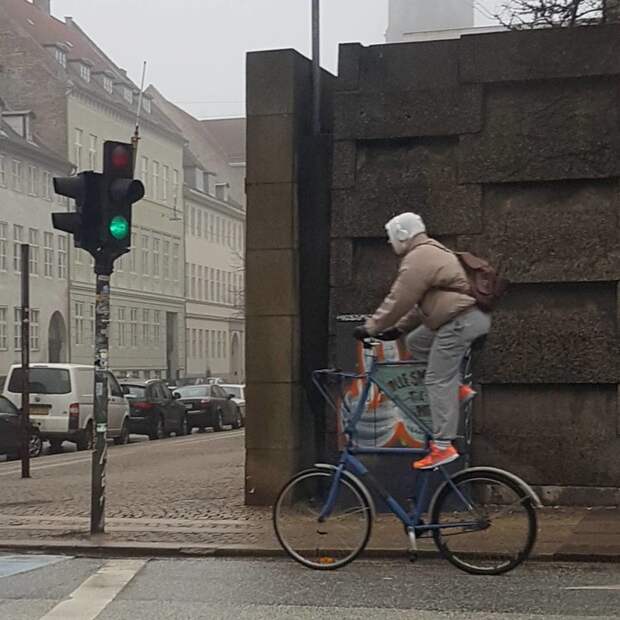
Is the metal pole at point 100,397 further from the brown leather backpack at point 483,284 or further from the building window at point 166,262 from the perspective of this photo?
the building window at point 166,262

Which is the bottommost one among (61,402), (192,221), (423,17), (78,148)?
(61,402)

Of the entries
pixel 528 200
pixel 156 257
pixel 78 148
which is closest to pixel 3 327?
pixel 78 148

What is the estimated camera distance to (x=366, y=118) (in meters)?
11.3

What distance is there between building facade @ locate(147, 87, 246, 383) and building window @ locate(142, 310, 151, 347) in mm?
6618

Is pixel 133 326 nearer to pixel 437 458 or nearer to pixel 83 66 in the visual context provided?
pixel 83 66

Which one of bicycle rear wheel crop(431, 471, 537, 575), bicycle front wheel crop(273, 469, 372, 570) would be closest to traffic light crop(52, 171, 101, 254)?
bicycle front wheel crop(273, 469, 372, 570)

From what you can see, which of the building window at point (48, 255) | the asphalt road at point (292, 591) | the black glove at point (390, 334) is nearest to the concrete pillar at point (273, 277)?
the asphalt road at point (292, 591)

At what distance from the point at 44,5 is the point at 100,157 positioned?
1167 centimetres

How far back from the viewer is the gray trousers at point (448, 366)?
7793 millimetres

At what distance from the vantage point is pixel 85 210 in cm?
1021

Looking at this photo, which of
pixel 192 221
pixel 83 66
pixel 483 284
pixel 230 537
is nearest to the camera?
pixel 483 284

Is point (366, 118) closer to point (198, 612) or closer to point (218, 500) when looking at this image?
point (218, 500)

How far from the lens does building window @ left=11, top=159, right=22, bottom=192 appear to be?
2388 inches

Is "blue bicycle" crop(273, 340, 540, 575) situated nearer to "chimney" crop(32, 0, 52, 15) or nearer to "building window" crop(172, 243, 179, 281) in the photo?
"chimney" crop(32, 0, 52, 15)
